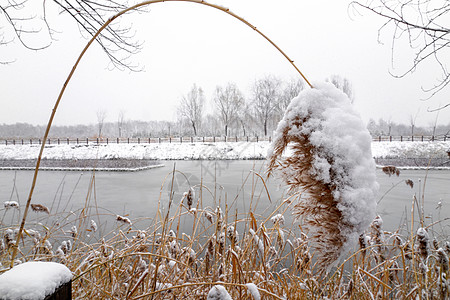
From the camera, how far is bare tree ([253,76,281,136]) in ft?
147

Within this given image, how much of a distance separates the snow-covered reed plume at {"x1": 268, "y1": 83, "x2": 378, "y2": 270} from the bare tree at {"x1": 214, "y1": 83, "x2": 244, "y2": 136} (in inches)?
1881

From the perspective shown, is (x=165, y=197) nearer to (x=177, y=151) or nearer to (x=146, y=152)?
(x=177, y=151)

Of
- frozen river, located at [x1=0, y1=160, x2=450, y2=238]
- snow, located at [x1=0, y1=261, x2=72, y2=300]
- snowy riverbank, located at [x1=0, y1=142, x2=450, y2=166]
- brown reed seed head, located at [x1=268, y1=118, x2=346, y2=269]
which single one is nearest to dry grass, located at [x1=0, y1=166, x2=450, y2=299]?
brown reed seed head, located at [x1=268, y1=118, x2=346, y2=269]

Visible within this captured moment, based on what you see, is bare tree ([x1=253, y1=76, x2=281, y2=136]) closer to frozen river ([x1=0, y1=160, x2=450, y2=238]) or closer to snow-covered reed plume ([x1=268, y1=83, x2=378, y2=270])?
frozen river ([x1=0, y1=160, x2=450, y2=238])

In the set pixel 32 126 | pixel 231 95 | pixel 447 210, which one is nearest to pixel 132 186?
pixel 447 210

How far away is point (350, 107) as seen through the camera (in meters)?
0.86

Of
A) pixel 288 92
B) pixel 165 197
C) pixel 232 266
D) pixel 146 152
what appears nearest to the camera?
pixel 232 266

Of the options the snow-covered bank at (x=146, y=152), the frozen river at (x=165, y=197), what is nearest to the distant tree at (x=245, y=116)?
the snow-covered bank at (x=146, y=152)

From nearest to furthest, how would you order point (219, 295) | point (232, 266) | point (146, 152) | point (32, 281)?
1. point (32, 281)
2. point (219, 295)
3. point (232, 266)
4. point (146, 152)

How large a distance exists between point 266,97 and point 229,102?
22.2ft

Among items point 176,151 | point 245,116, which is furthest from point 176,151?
point 245,116

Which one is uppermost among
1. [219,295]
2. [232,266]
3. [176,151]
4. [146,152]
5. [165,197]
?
[219,295]

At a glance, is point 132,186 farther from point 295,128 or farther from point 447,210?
point 295,128

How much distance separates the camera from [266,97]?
45.2 metres
